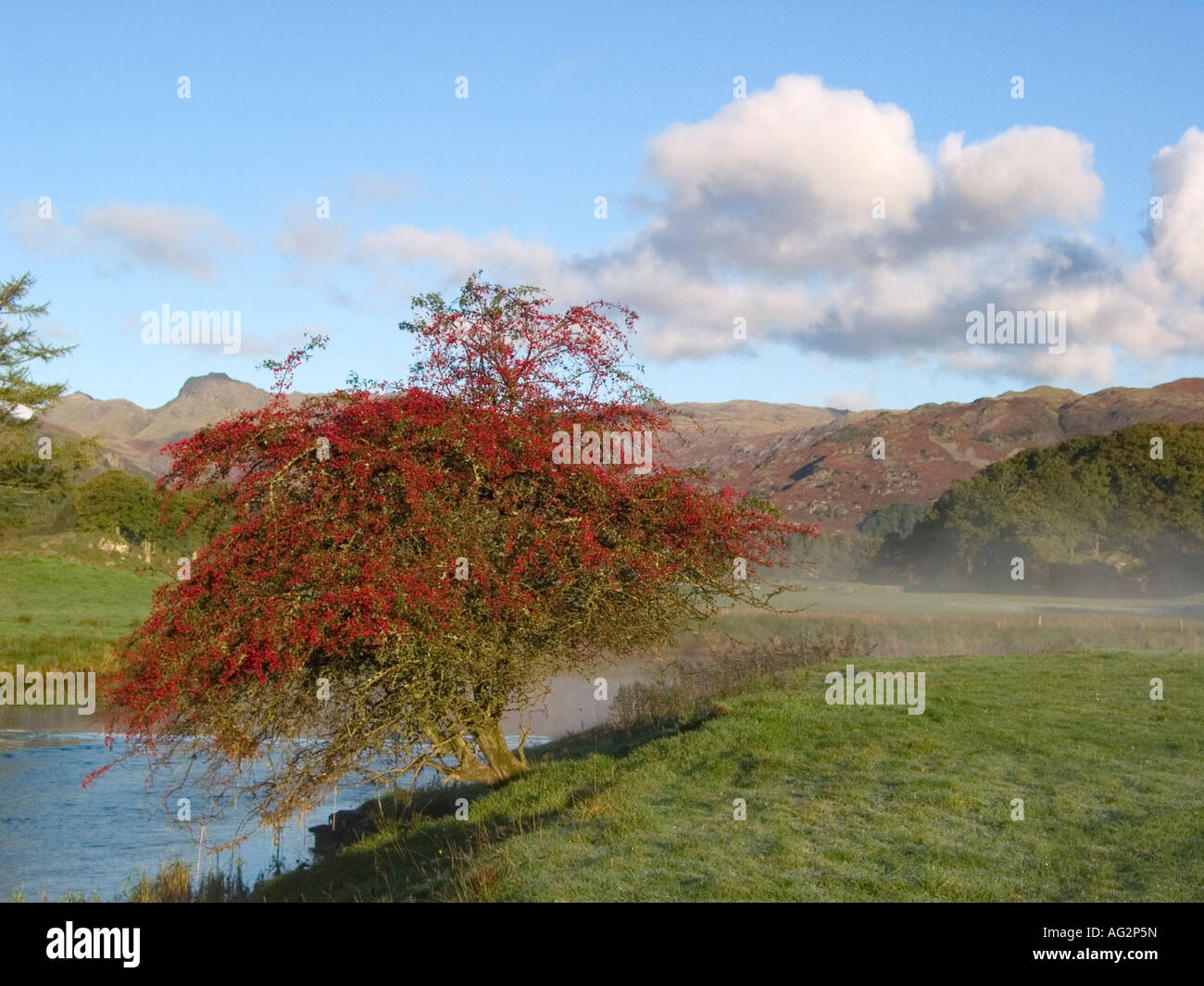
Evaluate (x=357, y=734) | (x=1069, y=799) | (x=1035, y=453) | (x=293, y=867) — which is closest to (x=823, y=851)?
(x=1069, y=799)

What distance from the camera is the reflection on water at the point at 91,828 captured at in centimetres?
1520

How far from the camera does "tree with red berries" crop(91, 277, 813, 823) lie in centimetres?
1251

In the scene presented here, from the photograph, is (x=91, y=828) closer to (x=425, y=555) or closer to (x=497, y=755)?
(x=497, y=755)

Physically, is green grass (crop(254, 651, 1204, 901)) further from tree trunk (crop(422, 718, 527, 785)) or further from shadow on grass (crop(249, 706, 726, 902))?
tree trunk (crop(422, 718, 527, 785))

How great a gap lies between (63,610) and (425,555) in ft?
124

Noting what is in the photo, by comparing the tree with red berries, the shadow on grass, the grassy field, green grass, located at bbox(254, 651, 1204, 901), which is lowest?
the grassy field

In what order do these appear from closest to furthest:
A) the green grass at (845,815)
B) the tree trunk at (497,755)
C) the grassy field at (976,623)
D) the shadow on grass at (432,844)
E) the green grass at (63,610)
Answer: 1. the green grass at (845,815)
2. the shadow on grass at (432,844)
3. the tree trunk at (497,755)
4. the green grass at (63,610)
5. the grassy field at (976,623)

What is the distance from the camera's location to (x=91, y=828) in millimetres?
17844

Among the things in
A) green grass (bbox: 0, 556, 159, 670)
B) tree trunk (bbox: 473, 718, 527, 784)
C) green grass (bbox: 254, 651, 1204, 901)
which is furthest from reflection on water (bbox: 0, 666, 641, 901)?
green grass (bbox: 0, 556, 159, 670)

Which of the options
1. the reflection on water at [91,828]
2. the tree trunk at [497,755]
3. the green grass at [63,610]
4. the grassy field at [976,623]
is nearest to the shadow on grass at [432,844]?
the tree trunk at [497,755]

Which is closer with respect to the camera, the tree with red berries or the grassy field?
the tree with red berries

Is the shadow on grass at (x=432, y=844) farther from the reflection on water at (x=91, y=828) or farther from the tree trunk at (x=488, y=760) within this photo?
the reflection on water at (x=91, y=828)

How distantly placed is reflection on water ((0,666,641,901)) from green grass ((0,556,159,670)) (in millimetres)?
6036

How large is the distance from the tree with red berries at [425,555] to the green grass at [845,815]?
1.67 metres
